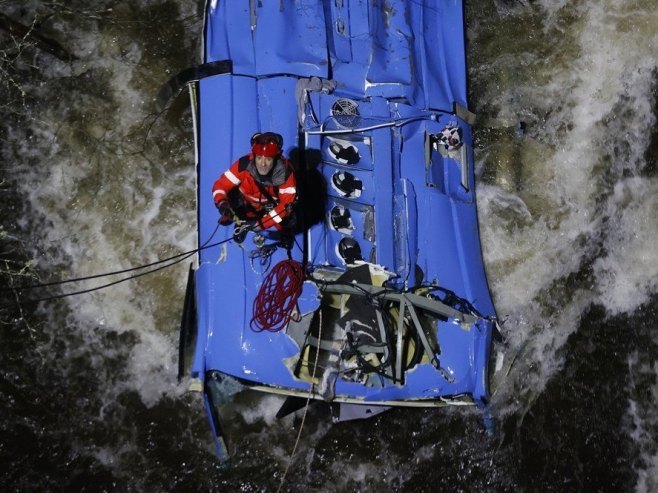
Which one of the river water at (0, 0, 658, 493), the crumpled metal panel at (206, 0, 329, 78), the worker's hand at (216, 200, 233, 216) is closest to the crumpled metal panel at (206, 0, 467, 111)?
the crumpled metal panel at (206, 0, 329, 78)

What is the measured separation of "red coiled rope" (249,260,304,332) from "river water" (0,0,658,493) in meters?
1.12

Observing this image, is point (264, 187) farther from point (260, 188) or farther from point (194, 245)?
point (194, 245)

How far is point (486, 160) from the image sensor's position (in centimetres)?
626

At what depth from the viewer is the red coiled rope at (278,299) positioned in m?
4.59

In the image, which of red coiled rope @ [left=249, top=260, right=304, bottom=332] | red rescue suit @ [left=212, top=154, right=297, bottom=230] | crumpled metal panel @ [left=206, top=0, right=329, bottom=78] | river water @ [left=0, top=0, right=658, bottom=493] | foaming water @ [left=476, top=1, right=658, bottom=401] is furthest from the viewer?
foaming water @ [left=476, top=1, right=658, bottom=401]

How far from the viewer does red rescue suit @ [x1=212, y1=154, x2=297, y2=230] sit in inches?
166

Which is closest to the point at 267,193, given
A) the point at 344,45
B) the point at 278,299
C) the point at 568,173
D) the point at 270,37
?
the point at 278,299

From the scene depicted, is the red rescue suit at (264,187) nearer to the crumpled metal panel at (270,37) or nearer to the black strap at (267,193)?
the black strap at (267,193)

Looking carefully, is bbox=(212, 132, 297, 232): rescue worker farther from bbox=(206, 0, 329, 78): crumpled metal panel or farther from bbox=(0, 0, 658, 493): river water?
bbox=(0, 0, 658, 493): river water

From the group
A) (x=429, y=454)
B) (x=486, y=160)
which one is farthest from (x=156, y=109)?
(x=429, y=454)

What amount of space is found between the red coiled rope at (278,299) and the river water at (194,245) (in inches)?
44.1

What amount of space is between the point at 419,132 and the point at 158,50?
2.55 m

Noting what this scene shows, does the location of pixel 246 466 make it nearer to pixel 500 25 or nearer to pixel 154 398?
pixel 154 398

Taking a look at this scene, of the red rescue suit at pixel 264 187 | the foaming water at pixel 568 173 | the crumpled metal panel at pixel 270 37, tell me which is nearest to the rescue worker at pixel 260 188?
the red rescue suit at pixel 264 187
